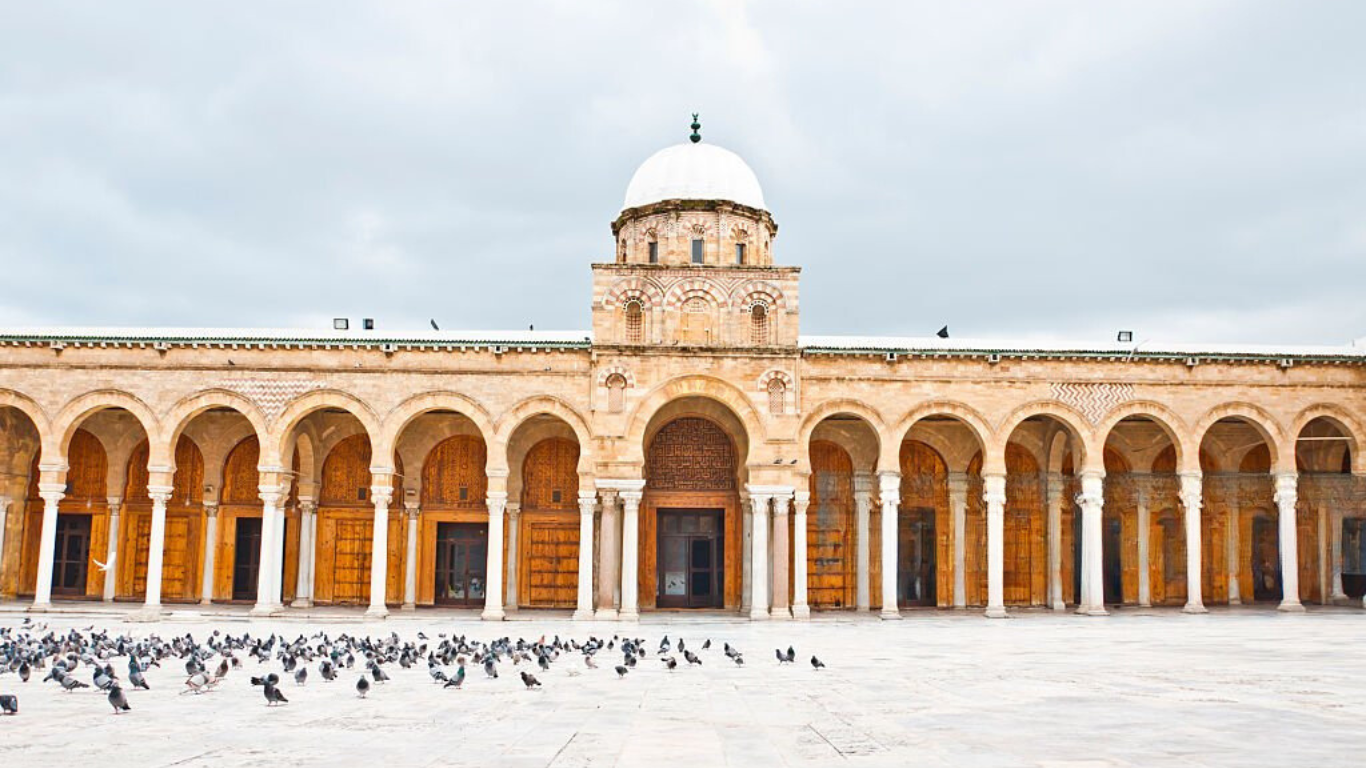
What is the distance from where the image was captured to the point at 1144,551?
25.9 m

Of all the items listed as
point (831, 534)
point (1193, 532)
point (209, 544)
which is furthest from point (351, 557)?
point (1193, 532)

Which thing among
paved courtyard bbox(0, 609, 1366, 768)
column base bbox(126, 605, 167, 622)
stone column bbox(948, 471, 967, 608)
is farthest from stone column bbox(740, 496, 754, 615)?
Answer: column base bbox(126, 605, 167, 622)

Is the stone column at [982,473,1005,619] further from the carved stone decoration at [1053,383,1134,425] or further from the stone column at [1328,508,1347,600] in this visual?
the stone column at [1328,508,1347,600]

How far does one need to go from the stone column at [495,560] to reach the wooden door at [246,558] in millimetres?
6532

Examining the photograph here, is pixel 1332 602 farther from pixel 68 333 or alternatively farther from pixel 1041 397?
pixel 68 333

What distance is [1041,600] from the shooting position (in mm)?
26172

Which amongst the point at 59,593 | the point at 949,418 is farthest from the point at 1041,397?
the point at 59,593

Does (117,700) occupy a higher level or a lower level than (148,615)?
higher

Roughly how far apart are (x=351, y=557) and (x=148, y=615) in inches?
196

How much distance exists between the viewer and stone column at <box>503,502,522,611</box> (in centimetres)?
2498

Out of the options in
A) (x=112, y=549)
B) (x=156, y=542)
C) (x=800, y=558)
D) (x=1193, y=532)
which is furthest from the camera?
(x=112, y=549)

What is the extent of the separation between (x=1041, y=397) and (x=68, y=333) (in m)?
20.5

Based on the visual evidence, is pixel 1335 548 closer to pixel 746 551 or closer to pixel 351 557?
pixel 746 551

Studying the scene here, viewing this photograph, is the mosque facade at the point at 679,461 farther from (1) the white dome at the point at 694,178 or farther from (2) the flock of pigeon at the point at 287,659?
(2) the flock of pigeon at the point at 287,659
